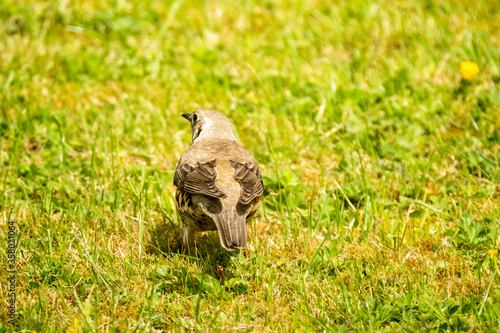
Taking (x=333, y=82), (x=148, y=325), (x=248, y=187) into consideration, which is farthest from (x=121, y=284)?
(x=333, y=82)

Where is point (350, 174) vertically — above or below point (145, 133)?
below

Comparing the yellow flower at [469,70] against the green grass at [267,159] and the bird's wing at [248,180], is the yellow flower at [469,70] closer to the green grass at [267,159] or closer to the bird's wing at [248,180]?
the green grass at [267,159]

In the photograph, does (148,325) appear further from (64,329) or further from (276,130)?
(276,130)

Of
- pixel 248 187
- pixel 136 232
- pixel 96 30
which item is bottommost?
pixel 136 232

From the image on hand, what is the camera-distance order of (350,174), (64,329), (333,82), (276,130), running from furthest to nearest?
(333,82) → (276,130) → (350,174) → (64,329)

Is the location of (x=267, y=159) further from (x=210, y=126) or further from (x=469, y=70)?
A: (x=469, y=70)

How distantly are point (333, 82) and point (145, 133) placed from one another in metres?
2.28

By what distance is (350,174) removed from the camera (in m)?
5.91

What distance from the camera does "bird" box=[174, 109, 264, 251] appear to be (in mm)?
4363

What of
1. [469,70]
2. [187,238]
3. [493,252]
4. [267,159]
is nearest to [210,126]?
[267,159]

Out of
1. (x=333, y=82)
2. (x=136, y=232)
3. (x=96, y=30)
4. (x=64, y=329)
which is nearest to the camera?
(x=64, y=329)

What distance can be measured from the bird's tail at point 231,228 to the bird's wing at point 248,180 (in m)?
0.12

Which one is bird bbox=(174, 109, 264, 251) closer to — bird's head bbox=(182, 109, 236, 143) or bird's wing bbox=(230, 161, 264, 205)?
bird's wing bbox=(230, 161, 264, 205)

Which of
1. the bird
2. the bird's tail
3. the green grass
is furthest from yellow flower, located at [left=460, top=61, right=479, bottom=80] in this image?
the bird's tail
